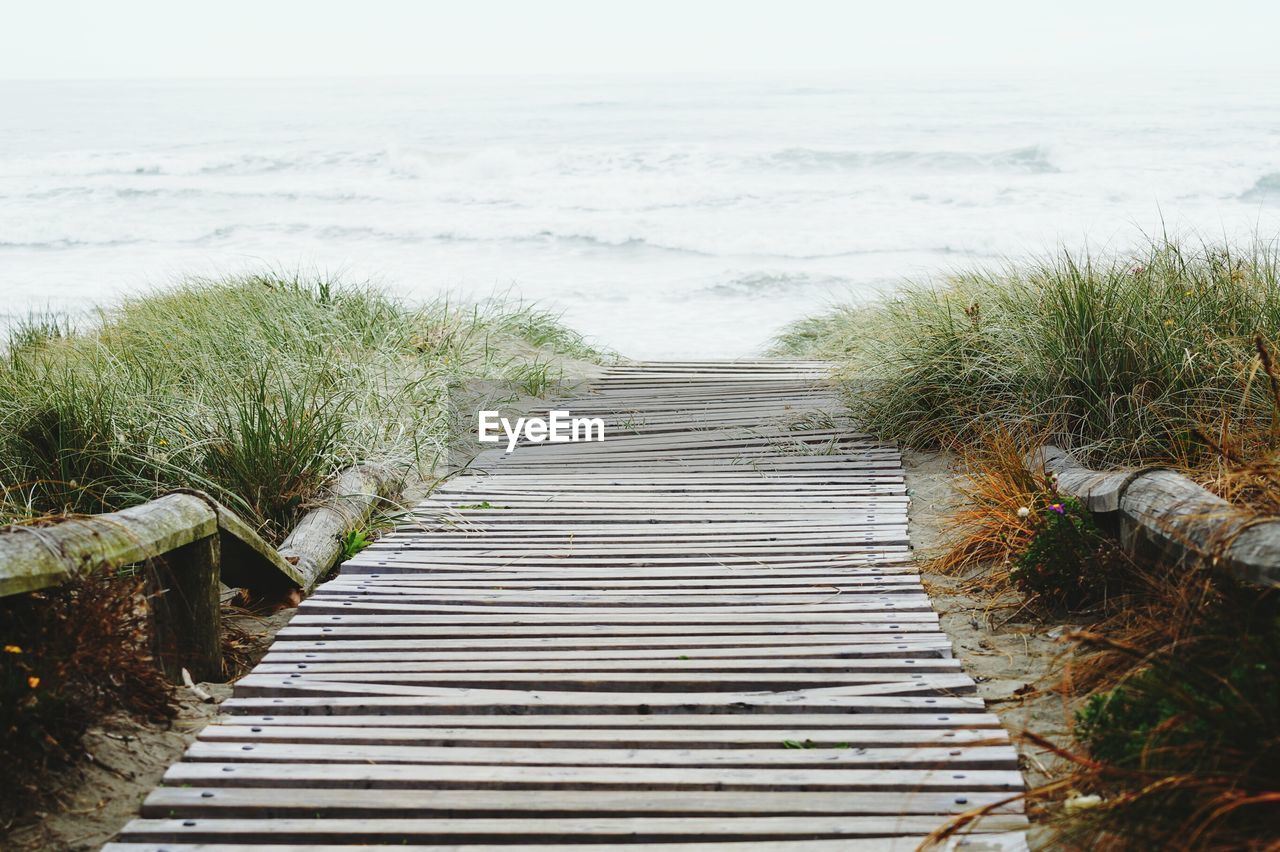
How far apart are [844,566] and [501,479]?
180 centimetres

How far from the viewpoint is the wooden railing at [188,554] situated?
7.68ft

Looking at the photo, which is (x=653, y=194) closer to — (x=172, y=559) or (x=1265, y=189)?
(x=1265, y=189)

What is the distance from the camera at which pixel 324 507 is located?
4242mm

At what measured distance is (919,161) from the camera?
24.7m

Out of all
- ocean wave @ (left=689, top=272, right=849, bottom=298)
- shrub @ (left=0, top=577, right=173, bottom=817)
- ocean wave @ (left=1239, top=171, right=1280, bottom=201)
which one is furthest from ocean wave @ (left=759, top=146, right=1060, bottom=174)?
shrub @ (left=0, top=577, right=173, bottom=817)

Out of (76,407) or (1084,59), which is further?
(1084,59)

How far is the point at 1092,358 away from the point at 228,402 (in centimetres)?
341

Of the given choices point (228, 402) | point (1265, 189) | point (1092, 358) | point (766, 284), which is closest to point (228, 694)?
point (228, 402)

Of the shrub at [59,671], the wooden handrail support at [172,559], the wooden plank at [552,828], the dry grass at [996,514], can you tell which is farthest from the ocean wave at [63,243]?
the wooden plank at [552,828]

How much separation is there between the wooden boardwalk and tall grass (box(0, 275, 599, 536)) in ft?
1.93

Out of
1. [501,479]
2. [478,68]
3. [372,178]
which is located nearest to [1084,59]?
[478,68]

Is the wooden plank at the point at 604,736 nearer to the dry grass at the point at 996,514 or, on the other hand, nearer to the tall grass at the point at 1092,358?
the dry grass at the point at 996,514

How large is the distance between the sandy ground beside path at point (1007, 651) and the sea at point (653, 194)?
32.9 ft

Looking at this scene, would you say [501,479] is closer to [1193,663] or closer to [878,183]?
[1193,663]
